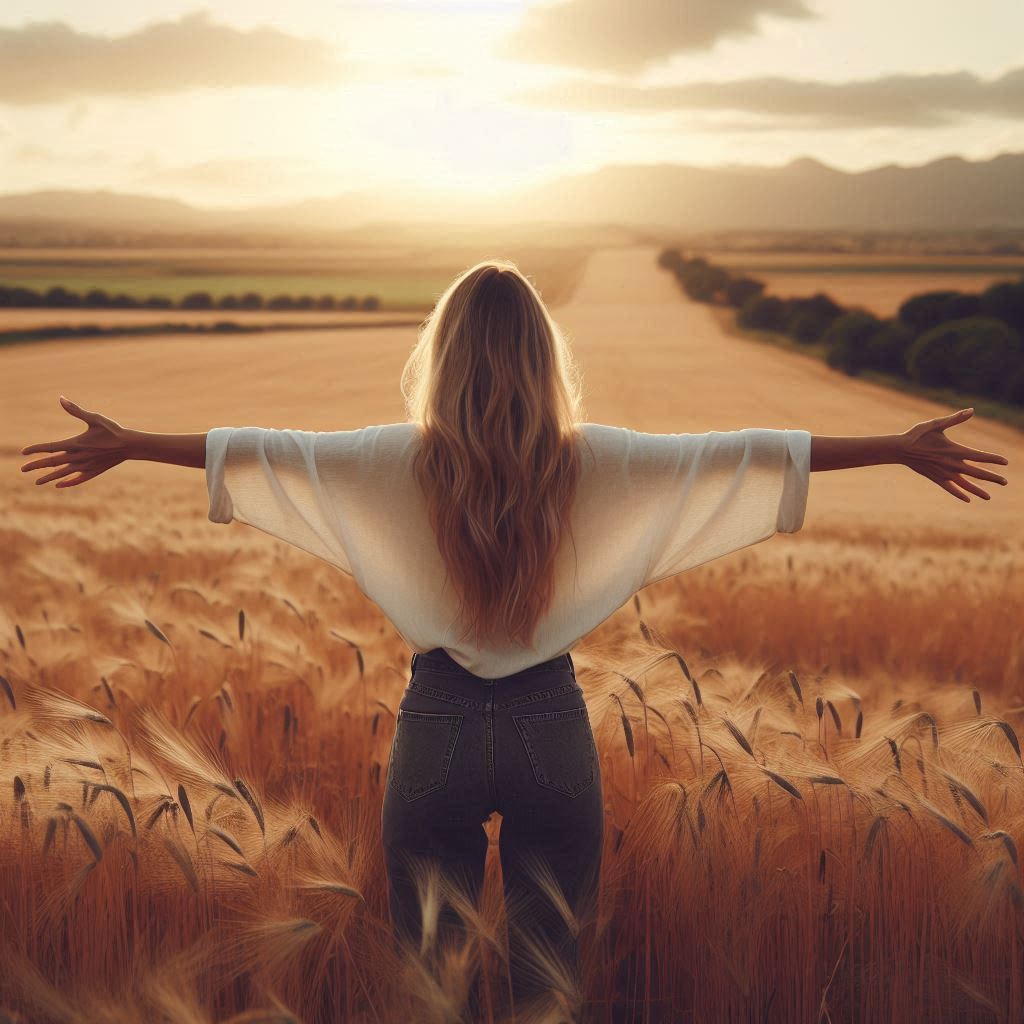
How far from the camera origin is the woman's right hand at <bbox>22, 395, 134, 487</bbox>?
2033mm

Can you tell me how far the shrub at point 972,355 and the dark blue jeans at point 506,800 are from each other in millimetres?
18809

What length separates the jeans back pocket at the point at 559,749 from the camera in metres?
1.82

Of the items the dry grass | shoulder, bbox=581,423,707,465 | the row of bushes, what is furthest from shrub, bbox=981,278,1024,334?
shoulder, bbox=581,423,707,465

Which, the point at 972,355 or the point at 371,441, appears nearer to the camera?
the point at 371,441

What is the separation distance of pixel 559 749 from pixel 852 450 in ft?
2.55

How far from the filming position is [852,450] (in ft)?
6.53

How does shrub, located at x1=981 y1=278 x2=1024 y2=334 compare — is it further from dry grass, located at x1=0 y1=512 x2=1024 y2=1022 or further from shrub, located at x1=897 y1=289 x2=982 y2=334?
dry grass, located at x1=0 y1=512 x2=1024 y2=1022

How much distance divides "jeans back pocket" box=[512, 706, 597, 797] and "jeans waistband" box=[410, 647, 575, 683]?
7 cm

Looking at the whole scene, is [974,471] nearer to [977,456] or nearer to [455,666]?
[977,456]

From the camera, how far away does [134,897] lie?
2.08 metres

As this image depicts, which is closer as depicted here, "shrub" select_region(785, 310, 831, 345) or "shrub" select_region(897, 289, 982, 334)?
"shrub" select_region(897, 289, 982, 334)

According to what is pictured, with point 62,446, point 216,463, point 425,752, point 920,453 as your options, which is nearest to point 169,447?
point 216,463

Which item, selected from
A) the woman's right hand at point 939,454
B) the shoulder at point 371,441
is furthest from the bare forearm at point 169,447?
the woman's right hand at point 939,454

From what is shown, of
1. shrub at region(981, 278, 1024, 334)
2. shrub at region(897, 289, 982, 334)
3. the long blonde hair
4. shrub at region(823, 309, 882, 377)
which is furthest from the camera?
shrub at region(823, 309, 882, 377)
